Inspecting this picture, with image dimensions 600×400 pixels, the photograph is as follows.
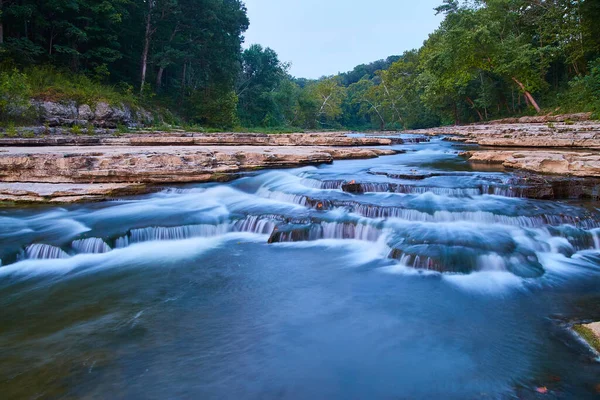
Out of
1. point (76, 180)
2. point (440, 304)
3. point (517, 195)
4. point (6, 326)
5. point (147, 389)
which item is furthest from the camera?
point (76, 180)

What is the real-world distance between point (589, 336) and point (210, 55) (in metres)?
32.8

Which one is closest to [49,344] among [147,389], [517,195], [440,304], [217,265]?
[147,389]

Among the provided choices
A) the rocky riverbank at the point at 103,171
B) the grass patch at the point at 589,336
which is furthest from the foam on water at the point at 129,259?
the grass patch at the point at 589,336

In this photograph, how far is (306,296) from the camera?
4.24 meters

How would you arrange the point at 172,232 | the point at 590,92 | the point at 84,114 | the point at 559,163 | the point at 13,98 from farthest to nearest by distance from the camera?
the point at 590,92 → the point at 84,114 → the point at 13,98 → the point at 559,163 → the point at 172,232

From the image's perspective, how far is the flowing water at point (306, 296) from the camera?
8.97 feet

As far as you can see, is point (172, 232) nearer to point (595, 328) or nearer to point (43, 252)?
point (43, 252)

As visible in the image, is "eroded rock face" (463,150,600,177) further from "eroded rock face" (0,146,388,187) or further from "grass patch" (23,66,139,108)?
"grass patch" (23,66,139,108)

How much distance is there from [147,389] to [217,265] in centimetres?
253

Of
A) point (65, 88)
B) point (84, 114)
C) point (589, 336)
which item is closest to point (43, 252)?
point (589, 336)

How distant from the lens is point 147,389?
8.57 feet

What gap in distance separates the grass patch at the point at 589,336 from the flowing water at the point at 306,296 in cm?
7

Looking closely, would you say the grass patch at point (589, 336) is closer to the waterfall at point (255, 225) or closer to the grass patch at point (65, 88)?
the waterfall at point (255, 225)

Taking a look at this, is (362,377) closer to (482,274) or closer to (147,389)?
(147,389)
